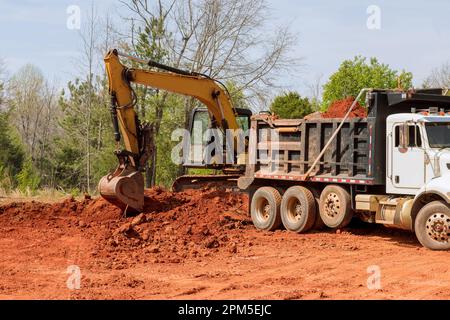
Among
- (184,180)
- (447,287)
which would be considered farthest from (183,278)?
(184,180)

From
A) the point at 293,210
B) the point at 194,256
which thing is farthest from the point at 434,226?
the point at 194,256

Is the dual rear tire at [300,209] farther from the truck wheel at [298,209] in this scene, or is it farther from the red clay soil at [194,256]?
the red clay soil at [194,256]

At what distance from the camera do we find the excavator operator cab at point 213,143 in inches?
802

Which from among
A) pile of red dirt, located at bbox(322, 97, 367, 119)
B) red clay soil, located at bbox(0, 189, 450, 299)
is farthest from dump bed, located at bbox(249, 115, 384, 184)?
red clay soil, located at bbox(0, 189, 450, 299)

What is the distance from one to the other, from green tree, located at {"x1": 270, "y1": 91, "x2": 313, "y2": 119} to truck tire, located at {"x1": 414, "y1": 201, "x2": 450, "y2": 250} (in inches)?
801

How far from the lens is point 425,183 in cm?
1299

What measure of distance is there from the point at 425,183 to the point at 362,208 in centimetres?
147

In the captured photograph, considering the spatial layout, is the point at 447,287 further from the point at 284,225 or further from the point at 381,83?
the point at 381,83

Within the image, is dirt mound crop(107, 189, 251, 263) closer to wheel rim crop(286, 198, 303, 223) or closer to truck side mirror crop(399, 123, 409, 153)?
wheel rim crop(286, 198, 303, 223)

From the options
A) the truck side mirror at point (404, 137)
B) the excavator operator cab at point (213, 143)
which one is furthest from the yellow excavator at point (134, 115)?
the truck side mirror at point (404, 137)

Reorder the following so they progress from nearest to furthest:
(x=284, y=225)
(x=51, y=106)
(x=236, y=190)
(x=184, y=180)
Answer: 1. (x=284, y=225)
2. (x=236, y=190)
3. (x=184, y=180)
4. (x=51, y=106)

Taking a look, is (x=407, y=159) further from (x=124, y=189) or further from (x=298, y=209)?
(x=124, y=189)

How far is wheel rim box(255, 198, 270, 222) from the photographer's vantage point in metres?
16.7

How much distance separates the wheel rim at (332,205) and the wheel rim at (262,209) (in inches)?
Answer: 84.1
